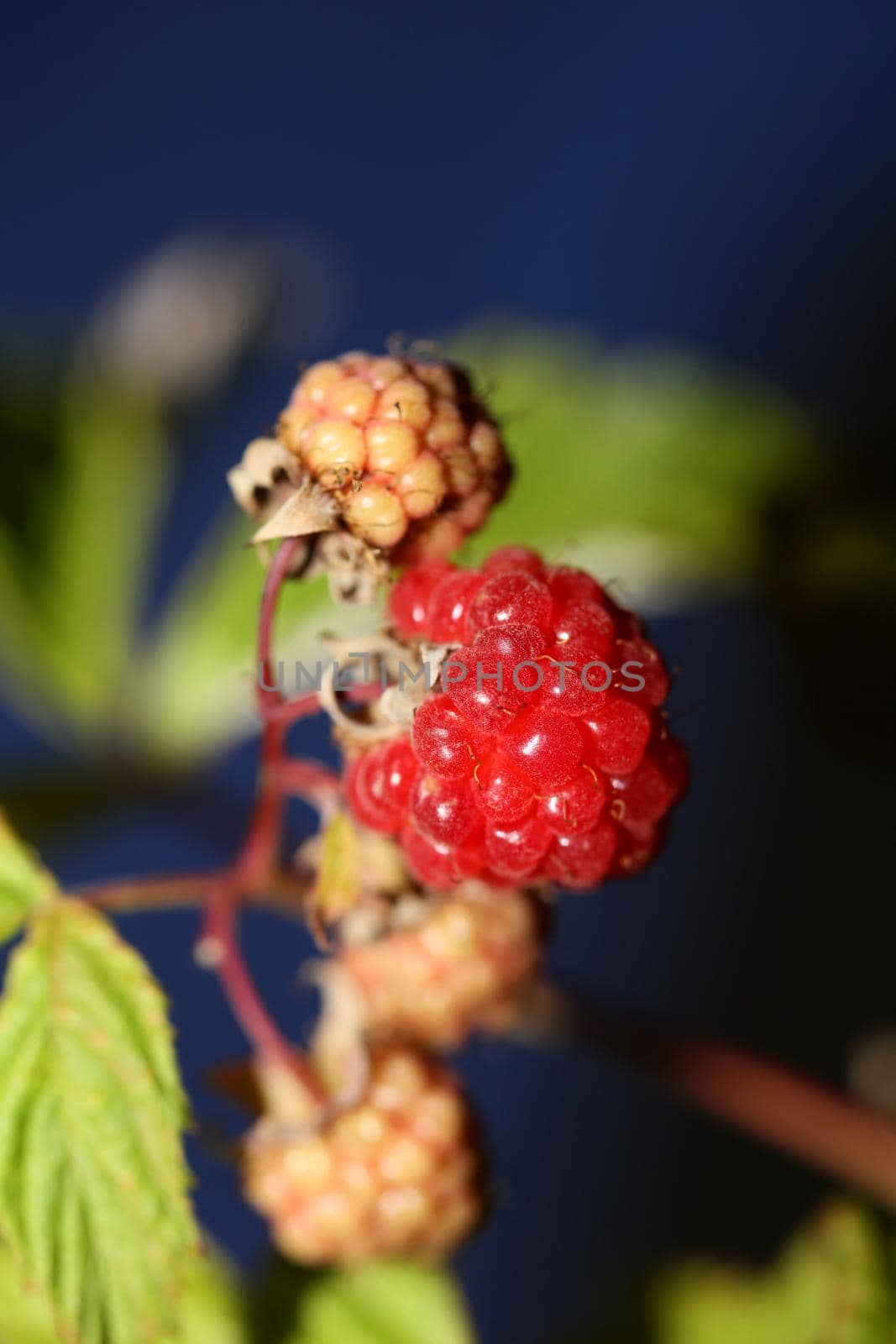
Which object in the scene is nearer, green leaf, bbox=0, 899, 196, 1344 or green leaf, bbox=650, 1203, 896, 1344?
green leaf, bbox=0, 899, 196, 1344

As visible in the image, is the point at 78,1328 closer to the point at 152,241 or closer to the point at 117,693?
the point at 117,693

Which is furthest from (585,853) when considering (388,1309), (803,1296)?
(803,1296)

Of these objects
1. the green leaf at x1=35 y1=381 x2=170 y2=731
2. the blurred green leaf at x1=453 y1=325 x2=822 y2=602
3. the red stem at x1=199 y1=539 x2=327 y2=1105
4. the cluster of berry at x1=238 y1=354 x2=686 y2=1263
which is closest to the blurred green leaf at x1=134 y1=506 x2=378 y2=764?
the green leaf at x1=35 y1=381 x2=170 y2=731

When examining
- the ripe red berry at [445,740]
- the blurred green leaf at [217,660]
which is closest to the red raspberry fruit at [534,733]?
the ripe red berry at [445,740]

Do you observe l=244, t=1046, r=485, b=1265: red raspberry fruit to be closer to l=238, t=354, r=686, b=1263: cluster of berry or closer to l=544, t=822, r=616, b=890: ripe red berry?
l=238, t=354, r=686, b=1263: cluster of berry

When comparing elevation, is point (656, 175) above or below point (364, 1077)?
above

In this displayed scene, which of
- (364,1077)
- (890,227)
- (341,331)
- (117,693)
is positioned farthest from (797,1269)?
(341,331)
